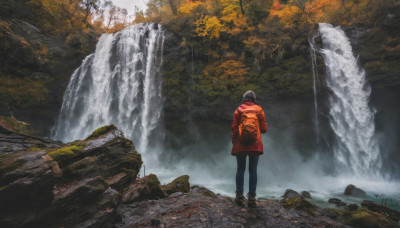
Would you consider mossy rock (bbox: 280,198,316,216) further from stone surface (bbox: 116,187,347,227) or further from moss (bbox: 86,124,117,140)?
moss (bbox: 86,124,117,140)

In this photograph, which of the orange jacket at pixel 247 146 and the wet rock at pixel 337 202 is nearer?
the orange jacket at pixel 247 146

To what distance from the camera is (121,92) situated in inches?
542

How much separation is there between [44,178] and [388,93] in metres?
14.2

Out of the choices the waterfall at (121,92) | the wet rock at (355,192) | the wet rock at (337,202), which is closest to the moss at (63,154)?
the wet rock at (337,202)

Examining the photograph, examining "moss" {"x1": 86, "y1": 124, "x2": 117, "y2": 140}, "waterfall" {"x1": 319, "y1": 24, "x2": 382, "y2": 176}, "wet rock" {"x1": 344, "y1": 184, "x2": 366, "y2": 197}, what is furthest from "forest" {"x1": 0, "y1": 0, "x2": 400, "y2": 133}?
"moss" {"x1": 86, "y1": 124, "x2": 117, "y2": 140}

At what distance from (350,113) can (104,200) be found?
494 inches

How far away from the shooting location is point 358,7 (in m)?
12.6

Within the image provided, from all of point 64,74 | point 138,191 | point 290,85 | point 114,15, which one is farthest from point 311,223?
point 114,15

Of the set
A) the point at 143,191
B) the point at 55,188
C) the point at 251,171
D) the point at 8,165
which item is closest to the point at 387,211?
the point at 251,171

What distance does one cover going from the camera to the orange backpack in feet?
12.3

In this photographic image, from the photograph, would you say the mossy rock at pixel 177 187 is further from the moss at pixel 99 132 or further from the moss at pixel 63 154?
the moss at pixel 63 154

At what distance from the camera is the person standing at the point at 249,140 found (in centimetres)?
380

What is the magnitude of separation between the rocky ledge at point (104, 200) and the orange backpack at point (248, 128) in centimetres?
131

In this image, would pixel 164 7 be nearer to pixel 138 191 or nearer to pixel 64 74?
pixel 64 74
